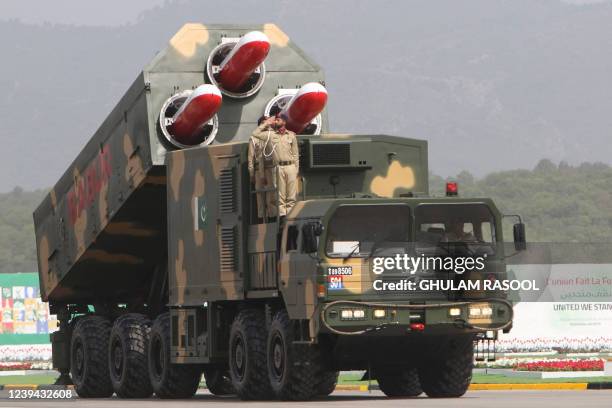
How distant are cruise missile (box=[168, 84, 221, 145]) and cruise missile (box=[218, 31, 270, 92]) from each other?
0.66 m

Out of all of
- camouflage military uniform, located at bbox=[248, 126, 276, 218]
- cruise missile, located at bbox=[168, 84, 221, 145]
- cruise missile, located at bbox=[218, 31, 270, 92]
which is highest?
cruise missile, located at bbox=[218, 31, 270, 92]

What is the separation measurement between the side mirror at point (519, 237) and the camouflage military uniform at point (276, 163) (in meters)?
2.90

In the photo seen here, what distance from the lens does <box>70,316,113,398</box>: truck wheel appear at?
28.7 metres

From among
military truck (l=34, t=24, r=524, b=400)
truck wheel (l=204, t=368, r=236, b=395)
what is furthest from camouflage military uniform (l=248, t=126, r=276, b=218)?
truck wheel (l=204, t=368, r=236, b=395)

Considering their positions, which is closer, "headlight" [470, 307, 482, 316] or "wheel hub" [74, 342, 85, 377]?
"headlight" [470, 307, 482, 316]

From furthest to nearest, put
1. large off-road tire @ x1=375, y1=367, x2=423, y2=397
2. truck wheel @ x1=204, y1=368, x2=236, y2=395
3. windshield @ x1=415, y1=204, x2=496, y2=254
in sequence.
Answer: truck wheel @ x1=204, y1=368, x2=236, y2=395, large off-road tire @ x1=375, y1=367, x2=423, y2=397, windshield @ x1=415, y1=204, x2=496, y2=254

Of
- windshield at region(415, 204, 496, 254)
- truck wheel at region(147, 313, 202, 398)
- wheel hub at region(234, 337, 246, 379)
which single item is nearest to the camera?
windshield at region(415, 204, 496, 254)

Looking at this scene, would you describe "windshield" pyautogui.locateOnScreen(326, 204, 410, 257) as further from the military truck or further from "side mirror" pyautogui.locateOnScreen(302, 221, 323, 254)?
"side mirror" pyautogui.locateOnScreen(302, 221, 323, 254)

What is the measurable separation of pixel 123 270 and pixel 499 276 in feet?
26.8

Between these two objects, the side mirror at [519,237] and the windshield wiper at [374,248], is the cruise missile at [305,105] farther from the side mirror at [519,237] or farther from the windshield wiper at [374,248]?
the side mirror at [519,237]

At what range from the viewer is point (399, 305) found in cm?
2203

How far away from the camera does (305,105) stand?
83.6ft

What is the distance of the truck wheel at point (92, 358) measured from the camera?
2867 centimetres

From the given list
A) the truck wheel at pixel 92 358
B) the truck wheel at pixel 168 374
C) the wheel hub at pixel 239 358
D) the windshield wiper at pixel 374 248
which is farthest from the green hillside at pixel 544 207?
the windshield wiper at pixel 374 248
